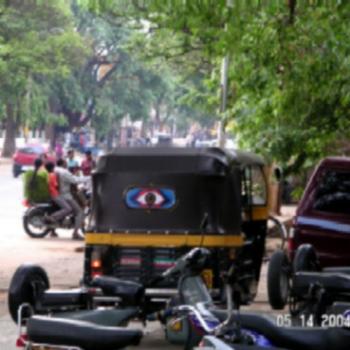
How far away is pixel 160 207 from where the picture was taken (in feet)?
Result: 43.5

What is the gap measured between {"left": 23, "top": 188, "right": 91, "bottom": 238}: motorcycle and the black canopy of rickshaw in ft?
40.2

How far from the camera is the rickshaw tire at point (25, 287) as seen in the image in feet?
32.6

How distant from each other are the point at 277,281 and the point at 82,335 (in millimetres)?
5761

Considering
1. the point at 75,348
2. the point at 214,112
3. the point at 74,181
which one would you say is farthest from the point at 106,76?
the point at 75,348

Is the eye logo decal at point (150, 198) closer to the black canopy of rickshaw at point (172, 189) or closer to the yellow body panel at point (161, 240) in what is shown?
the black canopy of rickshaw at point (172, 189)

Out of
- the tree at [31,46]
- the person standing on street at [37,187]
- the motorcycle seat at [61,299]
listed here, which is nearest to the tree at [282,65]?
the person standing on street at [37,187]

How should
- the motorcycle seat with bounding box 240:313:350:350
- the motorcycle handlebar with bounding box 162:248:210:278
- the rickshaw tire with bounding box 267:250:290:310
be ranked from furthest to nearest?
the rickshaw tire with bounding box 267:250:290:310
the motorcycle handlebar with bounding box 162:248:210:278
the motorcycle seat with bounding box 240:313:350:350

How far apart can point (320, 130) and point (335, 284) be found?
11.9 m

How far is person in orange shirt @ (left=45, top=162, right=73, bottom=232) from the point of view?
25484 mm

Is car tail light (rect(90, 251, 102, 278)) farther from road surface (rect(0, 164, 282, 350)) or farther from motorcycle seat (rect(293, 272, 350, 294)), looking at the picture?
motorcycle seat (rect(293, 272, 350, 294))

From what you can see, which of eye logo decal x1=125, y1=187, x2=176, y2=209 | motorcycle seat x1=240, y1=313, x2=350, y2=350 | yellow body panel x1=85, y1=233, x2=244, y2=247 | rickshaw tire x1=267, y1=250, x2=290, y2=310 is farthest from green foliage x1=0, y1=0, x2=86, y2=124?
motorcycle seat x1=240, y1=313, x2=350, y2=350

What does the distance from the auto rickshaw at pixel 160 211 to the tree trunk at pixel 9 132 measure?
55220 millimetres

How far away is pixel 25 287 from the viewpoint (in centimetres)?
1001

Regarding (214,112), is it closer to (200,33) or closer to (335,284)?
(200,33)
